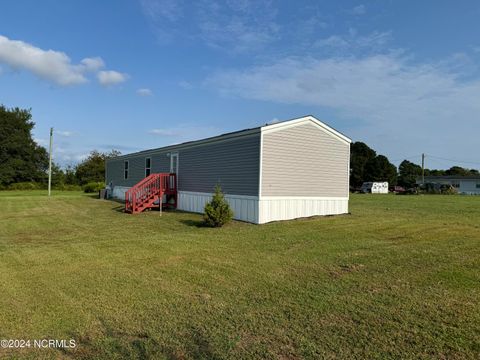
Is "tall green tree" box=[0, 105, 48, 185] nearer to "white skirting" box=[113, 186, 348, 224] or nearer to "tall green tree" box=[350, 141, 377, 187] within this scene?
"white skirting" box=[113, 186, 348, 224]

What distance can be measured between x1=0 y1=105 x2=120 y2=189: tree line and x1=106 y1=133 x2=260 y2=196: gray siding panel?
108ft

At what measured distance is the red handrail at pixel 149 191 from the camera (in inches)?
625

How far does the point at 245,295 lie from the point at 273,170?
→ 7866 mm

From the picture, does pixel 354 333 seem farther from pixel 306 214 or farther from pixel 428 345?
pixel 306 214

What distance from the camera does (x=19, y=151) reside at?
47750 mm

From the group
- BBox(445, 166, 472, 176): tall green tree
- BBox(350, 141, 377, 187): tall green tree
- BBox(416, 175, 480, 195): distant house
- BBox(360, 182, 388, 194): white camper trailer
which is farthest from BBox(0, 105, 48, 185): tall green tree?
BBox(445, 166, 472, 176): tall green tree

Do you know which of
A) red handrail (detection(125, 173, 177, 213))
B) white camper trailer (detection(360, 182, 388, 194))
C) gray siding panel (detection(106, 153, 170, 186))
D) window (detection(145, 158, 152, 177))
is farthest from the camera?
white camper trailer (detection(360, 182, 388, 194))

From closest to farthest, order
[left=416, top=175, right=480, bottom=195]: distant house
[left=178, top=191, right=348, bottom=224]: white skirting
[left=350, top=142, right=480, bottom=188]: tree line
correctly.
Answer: [left=178, top=191, right=348, bottom=224]: white skirting
[left=416, top=175, right=480, bottom=195]: distant house
[left=350, top=142, right=480, bottom=188]: tree line

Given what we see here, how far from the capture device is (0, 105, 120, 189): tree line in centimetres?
4634

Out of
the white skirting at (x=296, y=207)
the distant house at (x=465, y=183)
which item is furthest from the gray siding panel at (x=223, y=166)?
the distant house at (x=465, y=183)

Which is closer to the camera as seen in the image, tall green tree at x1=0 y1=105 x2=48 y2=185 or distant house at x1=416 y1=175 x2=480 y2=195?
tall green tree at x1=0 y1=105 x2=48 y2=185

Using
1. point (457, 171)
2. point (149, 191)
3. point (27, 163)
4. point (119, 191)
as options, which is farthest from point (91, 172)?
point (457, 171)

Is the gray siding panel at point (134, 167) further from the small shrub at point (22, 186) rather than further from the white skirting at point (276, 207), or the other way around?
the small shrub at point (22, 186)

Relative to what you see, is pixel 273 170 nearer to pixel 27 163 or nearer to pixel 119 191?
pixel 119 191
